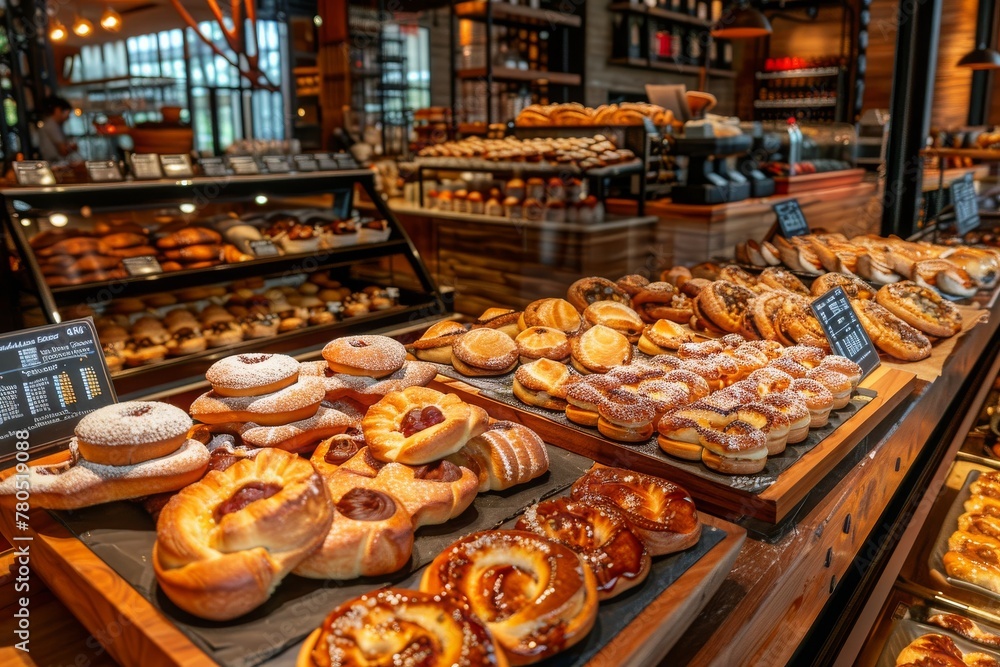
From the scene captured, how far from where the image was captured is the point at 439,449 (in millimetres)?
1205

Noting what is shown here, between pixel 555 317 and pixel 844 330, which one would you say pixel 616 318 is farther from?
pixel 844 330

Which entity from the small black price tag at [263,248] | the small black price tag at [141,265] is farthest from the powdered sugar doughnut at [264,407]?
the small black price tag at [263,248]

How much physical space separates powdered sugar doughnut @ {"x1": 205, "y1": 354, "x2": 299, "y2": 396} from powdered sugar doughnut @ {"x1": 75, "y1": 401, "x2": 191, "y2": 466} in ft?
0.55

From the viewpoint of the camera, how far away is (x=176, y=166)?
353 centimetres

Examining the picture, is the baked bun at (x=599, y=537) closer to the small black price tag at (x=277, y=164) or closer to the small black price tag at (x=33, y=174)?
the small black price tag at (x=33, y=174)

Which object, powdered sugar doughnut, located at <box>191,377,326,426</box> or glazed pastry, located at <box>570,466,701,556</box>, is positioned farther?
powdered sugar doughnut, located at <box>191,377,326,426</box>

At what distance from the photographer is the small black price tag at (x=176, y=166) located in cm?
349

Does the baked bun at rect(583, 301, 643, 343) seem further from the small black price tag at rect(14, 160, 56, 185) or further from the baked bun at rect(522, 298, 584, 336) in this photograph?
the small black price tag at rect(14, 160, 56, 185)

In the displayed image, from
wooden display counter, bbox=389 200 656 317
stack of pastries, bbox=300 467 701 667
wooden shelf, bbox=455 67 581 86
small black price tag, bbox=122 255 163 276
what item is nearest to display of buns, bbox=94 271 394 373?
small black price tag, bbox=122 255 163 276

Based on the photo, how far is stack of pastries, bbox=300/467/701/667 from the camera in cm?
83

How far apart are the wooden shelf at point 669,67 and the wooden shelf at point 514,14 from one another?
0.94 meters

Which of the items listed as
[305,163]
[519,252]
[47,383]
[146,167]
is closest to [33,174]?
[146,167]

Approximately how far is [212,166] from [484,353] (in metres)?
2.38

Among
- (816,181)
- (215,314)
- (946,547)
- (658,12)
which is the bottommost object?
(946,547)
